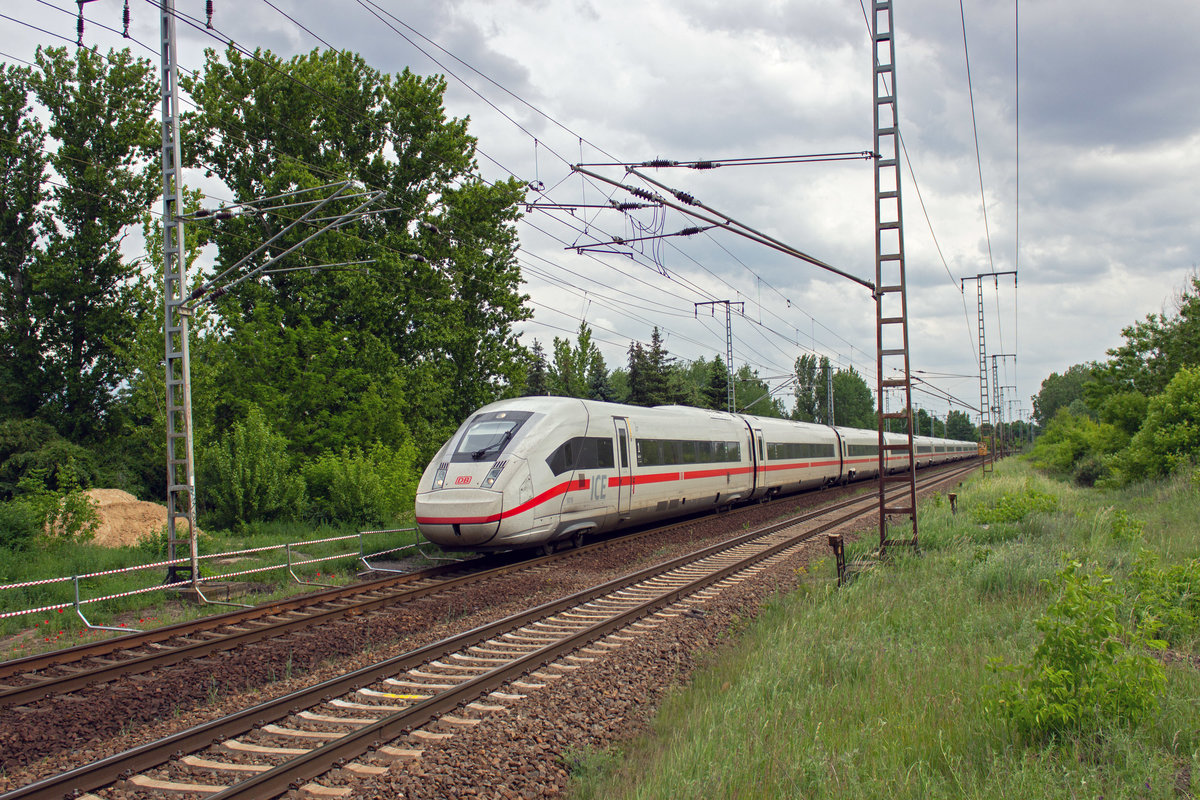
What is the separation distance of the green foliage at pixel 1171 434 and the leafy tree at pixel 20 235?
38.8 m

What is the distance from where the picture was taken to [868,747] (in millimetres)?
4902

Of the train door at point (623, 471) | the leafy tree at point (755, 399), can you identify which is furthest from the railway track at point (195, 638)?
the leafy tree at point (755, 399)

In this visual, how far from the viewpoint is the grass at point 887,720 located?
4359 mm

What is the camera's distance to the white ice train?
13156 millimetres

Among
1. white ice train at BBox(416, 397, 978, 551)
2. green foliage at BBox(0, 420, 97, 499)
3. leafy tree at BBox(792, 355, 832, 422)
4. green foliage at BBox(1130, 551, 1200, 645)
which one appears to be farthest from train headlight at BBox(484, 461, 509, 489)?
leafy tree at BBox(792, 355, 832, 422)

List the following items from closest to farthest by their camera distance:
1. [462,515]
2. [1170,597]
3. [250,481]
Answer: [1170,597]
[462,515]
[250,481]

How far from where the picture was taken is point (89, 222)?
1256 inches

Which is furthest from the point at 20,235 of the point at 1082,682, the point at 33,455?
the point at 1082,682

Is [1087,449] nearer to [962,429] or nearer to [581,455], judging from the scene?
[581,455]

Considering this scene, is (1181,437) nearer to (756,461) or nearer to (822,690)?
(756,461)

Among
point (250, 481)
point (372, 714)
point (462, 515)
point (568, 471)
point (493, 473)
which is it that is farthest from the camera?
point (250, 481)

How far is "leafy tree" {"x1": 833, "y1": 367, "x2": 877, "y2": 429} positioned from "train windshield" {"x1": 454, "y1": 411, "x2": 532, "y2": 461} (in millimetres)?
110323

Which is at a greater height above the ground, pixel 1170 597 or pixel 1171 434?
pixel 1171 434

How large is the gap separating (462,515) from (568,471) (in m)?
2.46
